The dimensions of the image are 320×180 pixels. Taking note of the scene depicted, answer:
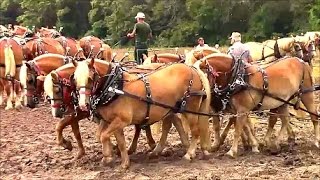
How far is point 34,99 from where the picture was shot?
9.11 m

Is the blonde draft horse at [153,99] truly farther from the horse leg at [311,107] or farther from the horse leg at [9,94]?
the horse leg at [9,94]

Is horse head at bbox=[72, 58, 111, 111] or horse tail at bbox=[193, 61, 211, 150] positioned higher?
horse head at bbox=[72, 58, 111, 111]

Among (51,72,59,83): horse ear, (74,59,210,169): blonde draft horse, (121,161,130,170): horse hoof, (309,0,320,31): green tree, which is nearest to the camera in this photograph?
(74,59,210,169): blonde draft horse

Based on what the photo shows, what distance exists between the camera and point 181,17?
44.3 meters

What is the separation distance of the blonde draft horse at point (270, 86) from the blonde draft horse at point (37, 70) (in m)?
2.11

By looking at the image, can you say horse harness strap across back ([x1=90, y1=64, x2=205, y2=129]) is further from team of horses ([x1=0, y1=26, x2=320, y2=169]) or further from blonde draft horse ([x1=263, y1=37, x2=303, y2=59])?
blonde draft horse ([x1=263, y1=37, x2=303, y2=59])

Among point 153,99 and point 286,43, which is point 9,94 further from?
point 153,99

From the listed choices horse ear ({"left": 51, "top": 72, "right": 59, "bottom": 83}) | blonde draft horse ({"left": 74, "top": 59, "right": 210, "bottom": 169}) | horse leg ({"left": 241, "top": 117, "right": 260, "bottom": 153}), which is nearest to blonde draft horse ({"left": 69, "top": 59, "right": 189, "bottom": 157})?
blonde draft horse ({"left": 74, "top": 59, "right": 210, "bottom": 169})

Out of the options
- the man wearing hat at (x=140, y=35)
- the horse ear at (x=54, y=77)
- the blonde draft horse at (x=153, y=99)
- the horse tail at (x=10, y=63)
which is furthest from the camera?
the man wearing hat at (x=140, y=35)

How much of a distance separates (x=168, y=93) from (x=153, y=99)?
0.28 m

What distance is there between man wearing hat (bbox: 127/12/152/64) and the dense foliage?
21000 mm

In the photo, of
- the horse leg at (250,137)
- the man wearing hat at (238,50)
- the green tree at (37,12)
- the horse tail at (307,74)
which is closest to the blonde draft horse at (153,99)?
the horse leg at (250,137)

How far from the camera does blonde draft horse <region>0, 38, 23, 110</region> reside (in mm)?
13055

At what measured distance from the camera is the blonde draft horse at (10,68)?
1305 cm
